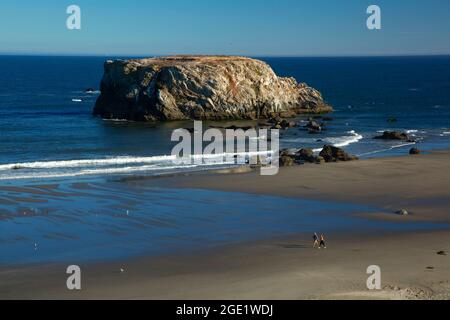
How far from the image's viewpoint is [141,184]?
139ft

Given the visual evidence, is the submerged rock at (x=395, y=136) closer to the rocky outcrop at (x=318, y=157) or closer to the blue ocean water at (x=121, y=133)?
the blue ocean water at (x=121, y=133)

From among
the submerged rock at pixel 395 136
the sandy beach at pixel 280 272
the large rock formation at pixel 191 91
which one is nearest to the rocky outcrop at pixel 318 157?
the submerged rock at pixel 395 136

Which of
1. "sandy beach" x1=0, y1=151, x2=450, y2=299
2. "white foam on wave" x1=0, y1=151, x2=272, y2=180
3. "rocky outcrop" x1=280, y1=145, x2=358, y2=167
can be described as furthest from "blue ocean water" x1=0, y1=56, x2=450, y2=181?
"sandy beach" x1=0, y1=151, x2=450, y2=299

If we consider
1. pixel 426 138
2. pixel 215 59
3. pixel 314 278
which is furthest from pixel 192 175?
pixel 215 59

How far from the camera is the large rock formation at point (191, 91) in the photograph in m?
77.1

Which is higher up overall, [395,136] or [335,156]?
[395,136]

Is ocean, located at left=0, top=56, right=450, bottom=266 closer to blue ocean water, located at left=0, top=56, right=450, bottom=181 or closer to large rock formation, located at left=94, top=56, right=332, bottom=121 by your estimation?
blue ocean water, located at left=0, top=56, right=450, bottom=181

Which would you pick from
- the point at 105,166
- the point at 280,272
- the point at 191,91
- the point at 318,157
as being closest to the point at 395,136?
the point at 318,157

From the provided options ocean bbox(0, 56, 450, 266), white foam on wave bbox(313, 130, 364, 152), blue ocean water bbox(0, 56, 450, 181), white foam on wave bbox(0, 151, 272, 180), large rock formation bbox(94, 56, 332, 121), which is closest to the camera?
ocean bbox(0, 56, 450, 266)

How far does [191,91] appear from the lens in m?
77.6

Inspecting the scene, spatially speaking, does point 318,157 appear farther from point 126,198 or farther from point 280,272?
point 280,272

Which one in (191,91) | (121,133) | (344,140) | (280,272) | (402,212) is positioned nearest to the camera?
(280,272)

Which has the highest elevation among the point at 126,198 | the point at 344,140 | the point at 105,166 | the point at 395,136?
the point at 395,136

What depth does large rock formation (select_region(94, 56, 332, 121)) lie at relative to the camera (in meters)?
77.1
